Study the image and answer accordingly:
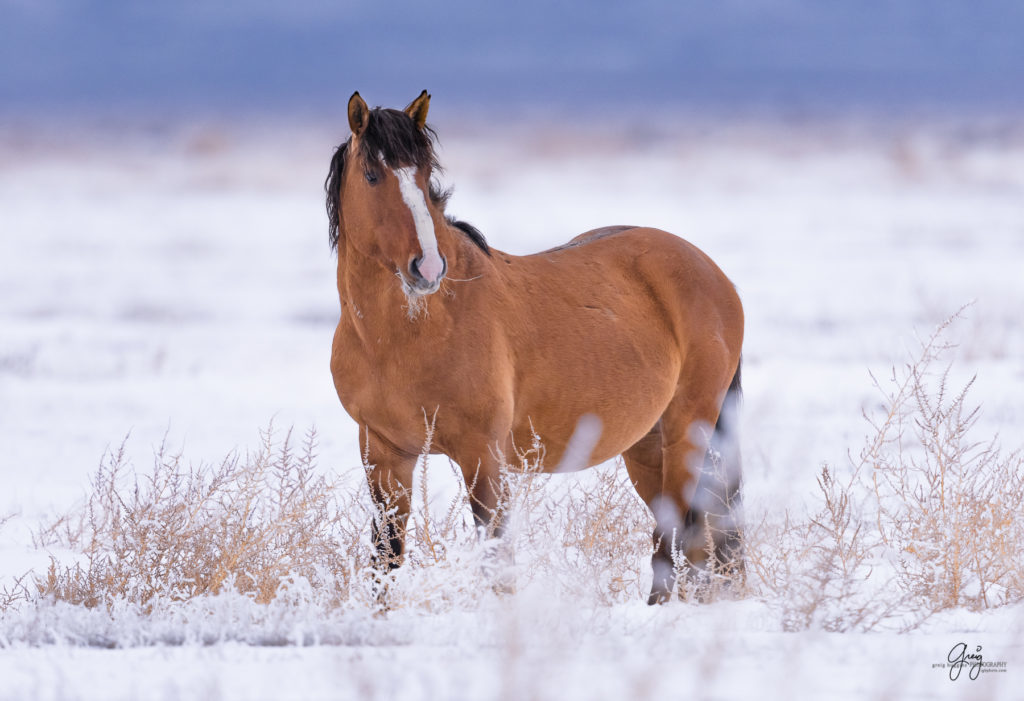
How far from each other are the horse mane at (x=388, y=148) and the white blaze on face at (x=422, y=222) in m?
0.06

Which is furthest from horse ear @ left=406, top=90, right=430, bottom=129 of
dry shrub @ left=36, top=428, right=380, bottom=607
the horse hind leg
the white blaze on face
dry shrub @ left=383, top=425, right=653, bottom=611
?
the horse hind leg

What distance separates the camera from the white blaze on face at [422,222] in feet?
13.0

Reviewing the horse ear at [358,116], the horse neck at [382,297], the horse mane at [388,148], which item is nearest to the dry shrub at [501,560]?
the horse neck at [382,297]

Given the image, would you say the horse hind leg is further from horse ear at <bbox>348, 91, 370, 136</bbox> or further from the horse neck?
horse ear at <bbox>348, 91, 370, 136</bbox>

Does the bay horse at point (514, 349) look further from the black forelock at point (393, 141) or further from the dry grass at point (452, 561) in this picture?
the dry grass at point (452, 561)

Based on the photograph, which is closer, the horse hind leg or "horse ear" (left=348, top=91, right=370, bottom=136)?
"horse ear" (left=348, top=91, right=370, bottom=136)

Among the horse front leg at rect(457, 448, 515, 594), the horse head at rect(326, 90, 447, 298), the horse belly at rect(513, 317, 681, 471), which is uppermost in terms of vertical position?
the horse head at rect(326, 90, 447, 298)

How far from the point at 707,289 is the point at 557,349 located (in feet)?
3.88

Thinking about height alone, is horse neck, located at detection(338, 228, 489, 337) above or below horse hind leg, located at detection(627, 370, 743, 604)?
above

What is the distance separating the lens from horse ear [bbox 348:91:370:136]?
430cm

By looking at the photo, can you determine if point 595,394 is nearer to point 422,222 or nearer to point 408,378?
point 408,378

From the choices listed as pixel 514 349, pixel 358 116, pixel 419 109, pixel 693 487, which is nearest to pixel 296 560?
pixel 514 349

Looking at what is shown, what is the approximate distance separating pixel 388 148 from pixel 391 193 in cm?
19

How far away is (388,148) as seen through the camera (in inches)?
166
